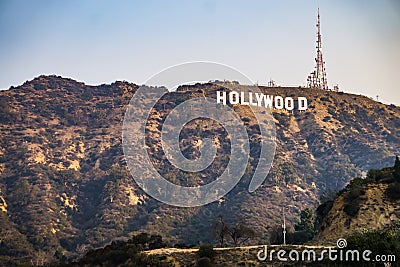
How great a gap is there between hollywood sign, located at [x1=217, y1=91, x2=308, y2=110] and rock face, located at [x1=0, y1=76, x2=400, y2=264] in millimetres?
1757

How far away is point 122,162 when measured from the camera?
110938mm

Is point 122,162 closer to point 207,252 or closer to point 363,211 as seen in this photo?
point 363,211

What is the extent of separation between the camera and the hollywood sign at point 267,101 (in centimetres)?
13325

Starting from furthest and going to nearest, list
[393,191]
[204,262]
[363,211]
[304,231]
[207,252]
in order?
[304,231] < [393,191] < [363,211] < [207,252] < [204,262]

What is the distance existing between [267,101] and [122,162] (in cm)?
4056

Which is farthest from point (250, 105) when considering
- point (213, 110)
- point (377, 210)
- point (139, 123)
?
point (377, 210)

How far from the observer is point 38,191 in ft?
324

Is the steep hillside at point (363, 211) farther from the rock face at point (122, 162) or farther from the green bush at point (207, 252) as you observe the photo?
the rock face at point (122, 162)

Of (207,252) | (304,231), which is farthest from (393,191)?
(207,252)

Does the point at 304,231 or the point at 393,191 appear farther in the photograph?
the point at 304,231

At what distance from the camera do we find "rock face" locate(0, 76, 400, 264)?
9031 centimetres

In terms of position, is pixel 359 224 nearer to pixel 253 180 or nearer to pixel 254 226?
pixel 254 226

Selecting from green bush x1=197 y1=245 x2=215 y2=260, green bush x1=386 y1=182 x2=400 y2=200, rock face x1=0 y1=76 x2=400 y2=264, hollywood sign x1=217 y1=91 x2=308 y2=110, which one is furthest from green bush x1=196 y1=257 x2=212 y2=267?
hollywood sign x1=217 y1=91 x2=308 y2=110

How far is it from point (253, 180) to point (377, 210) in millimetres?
53532
